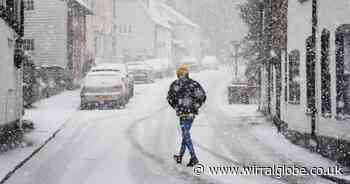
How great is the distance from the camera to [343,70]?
13.6 metres

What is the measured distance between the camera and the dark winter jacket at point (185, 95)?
12.2m

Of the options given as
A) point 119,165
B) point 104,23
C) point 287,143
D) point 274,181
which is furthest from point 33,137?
point 104,23

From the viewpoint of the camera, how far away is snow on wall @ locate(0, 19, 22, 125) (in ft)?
47.8

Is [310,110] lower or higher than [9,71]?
lower

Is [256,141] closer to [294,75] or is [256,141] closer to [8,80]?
[294,75]

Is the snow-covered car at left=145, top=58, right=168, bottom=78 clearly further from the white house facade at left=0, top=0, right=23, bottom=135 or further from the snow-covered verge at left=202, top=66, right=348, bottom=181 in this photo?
the white house facade at left=0, top=0, right=23, bottom=135

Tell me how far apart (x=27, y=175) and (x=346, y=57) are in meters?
7.13

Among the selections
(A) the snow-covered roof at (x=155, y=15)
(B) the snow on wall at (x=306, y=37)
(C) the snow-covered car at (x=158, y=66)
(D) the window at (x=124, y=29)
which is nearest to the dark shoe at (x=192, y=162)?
(B) the snow on wall at (x=306, y=37)

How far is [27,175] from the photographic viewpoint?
36.7ft

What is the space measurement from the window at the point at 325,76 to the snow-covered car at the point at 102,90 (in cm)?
1251

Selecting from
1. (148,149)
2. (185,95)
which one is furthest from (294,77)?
(185,95)

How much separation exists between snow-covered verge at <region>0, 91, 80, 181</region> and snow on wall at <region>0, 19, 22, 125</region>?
2.68 feet

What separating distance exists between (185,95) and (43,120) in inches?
389

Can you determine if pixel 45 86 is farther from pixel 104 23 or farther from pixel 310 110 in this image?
pixel 104 23
